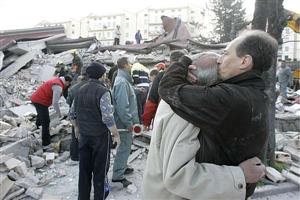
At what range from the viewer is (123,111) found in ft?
17.2

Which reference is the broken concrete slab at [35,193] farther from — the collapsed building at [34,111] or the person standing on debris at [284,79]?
the person standing on debris at [284,79]

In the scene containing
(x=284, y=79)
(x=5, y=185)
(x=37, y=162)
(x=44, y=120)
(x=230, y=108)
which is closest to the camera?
(x=230, y=108)

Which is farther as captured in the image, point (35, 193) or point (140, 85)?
point (140, 85)

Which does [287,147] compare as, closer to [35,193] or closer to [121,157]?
[121,157]

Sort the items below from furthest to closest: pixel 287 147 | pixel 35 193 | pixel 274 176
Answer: pixel 287 147 → pixel 274 176 → pixel 35 193

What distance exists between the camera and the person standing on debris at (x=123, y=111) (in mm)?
5258

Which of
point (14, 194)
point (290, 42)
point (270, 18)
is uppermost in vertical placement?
point (270, 18)

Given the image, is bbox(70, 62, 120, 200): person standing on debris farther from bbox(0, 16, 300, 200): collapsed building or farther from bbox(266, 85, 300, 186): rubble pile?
bbox(266, 85, 300, 186): rubble pile

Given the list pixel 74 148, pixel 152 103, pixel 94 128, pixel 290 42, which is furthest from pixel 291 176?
pixel 290 42

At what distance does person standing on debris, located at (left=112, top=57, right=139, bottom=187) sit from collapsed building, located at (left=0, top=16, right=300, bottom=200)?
115 centimetres

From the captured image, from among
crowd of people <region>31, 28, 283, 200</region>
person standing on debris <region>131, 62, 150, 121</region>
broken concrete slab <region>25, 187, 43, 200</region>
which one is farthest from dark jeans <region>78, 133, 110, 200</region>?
person standing on debris <region>131, 62, 150, 121</region>

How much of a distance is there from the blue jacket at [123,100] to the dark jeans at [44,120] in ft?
8.41

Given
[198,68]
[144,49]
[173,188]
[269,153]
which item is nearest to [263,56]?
[198,68]

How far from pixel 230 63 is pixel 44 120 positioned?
630cm
